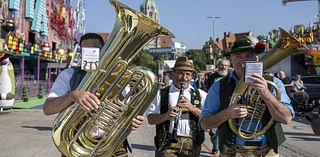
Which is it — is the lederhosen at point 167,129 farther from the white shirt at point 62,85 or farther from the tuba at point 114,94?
the white shirt at point 62,85

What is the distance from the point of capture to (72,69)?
3238 millimetres

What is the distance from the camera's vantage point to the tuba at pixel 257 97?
287 centimetres

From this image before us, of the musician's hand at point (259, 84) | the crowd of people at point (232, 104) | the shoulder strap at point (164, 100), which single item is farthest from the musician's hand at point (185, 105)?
the musician's hand at point (259, 84)

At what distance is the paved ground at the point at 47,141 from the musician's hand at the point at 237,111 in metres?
4.88

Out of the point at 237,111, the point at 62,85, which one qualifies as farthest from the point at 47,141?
the point at 237,111

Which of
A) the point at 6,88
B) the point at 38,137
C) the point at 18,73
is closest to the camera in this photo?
the point at 38,137

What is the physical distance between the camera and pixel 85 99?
2762 millimetres

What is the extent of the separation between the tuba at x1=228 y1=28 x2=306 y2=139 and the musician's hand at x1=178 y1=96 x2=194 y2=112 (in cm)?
114

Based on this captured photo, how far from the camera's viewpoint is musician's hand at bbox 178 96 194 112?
4.09 metres

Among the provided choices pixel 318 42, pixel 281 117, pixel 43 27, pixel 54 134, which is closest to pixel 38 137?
pixel 54 134

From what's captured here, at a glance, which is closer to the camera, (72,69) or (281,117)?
(281,117)

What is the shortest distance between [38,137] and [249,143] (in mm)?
7422

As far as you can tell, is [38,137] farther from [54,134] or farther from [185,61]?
[54,134]

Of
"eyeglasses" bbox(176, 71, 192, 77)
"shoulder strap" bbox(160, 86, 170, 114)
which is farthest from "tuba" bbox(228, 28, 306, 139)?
"shoulder strap" bbox(160, 86, 170, 114)
